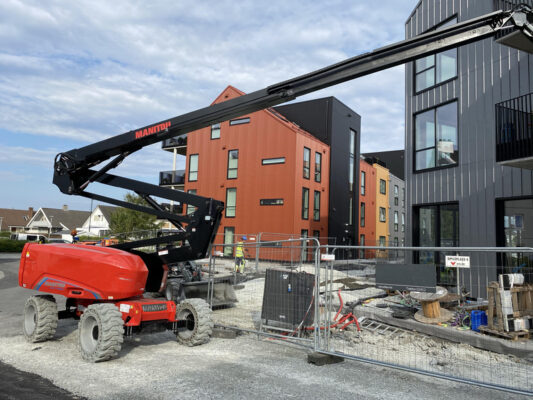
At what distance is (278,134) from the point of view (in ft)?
91.3

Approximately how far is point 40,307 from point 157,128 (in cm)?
381

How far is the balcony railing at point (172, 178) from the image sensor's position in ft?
124

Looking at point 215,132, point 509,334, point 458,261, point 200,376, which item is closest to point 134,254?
point 200,376

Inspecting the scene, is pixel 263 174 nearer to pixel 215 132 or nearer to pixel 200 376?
pixel 215 132

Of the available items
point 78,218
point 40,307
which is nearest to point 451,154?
point 40,307

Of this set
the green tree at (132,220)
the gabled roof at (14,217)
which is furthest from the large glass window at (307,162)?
the gabled roof at (14,217)

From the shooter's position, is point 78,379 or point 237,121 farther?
point 237,121

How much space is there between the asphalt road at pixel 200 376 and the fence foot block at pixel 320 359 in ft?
0.31

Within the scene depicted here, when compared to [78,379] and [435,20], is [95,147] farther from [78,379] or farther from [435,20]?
[435,20]

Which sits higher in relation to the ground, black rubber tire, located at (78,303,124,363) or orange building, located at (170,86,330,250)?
orange building, located at (170,86,330,250)

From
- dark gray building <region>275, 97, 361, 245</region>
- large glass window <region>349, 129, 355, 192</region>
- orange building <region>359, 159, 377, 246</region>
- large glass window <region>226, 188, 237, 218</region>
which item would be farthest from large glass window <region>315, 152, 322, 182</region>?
orange building <region>359, 159, 377, 246</region>

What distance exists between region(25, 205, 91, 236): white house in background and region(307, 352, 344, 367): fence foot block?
264ft

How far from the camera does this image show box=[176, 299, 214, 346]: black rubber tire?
23.6 feet

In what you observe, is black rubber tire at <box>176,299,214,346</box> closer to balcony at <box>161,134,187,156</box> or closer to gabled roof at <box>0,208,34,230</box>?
balcony at <box>161,134,187,156</box>
